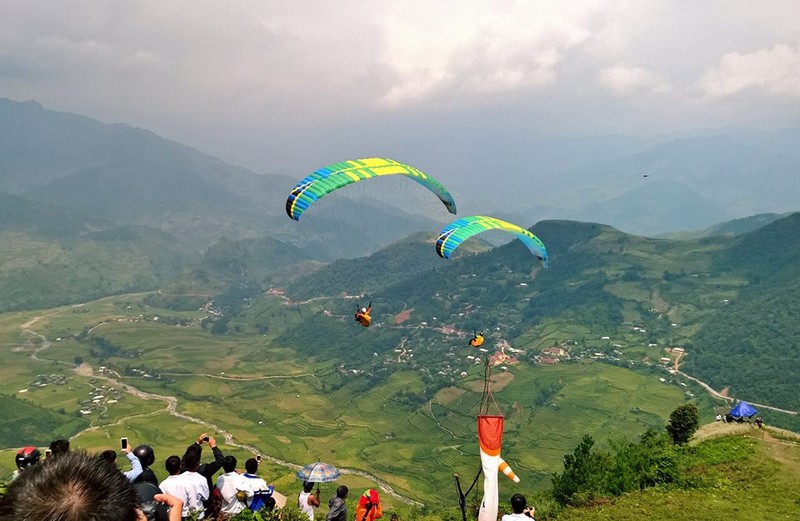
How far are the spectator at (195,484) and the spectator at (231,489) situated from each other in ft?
2.22

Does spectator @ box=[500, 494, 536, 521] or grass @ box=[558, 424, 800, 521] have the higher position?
spectator @ box=[500, 494, 536, 521]

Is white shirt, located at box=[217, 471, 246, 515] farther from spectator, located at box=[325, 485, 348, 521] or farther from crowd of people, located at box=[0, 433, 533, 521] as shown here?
spectator, located at box=[325, 485, 348, 521]

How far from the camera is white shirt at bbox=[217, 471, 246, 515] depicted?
35.8ft

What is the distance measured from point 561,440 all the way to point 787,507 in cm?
8822

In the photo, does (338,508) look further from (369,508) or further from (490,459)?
(490,459)

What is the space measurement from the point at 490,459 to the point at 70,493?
1141 cm

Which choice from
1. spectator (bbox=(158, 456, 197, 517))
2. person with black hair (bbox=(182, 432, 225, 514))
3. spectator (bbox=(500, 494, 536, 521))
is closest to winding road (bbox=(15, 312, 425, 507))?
person with black hair (bbox=(182, 432, 225, 514))

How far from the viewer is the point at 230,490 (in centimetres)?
1104

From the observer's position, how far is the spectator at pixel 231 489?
1086cm

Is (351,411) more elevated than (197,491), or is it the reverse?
(197,491)

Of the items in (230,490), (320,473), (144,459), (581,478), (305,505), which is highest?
(144,459)

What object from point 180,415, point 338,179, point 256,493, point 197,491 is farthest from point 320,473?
point 180,415

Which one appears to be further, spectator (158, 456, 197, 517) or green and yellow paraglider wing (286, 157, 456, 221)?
green and yellow paraglider wing (286, 157, 456, 221)

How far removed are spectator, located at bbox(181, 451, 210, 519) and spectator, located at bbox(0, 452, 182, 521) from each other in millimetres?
7322
